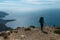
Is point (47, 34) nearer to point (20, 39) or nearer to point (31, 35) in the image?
point (31, 35)

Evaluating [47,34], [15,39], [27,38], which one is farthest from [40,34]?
[15,39]

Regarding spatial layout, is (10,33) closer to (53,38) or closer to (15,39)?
(15,39)

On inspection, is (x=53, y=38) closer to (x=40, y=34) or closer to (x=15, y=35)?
(x=40, y=34)

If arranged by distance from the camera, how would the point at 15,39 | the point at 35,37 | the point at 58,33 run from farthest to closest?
the point at 58,33
the point at 35,37
the point at 15,39

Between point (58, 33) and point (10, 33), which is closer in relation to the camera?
point (10, 33)

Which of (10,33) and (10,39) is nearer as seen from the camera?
(10,39)

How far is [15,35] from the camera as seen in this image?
24500 millimetres

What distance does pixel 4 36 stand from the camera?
77.6 feet

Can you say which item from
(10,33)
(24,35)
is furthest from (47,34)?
(10,33)

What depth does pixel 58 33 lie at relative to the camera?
27141 millimetres

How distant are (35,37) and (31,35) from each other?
3.11ft

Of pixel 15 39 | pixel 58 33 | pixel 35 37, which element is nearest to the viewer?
pixel 15 39

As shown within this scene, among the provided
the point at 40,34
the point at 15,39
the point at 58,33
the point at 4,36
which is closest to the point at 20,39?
the point at 15,39

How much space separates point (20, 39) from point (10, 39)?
4.05ft
